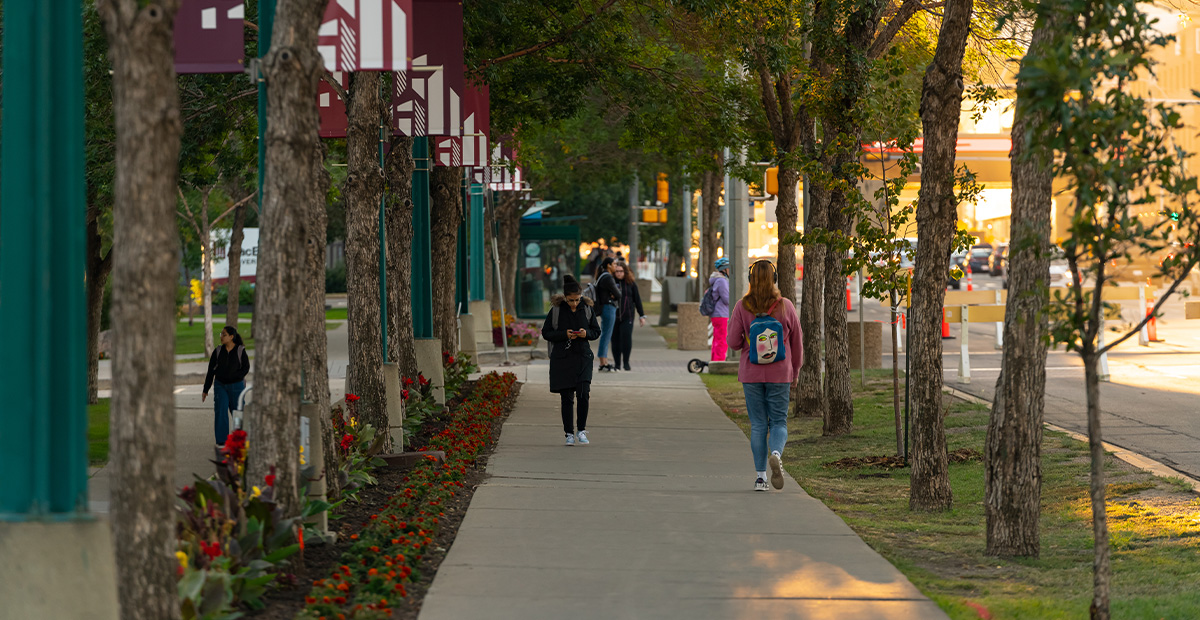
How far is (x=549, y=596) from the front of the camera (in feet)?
19.7

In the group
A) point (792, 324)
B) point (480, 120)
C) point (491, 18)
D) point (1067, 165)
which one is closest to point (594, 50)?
point (491, 18)

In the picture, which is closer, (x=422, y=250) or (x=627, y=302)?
(x=422, y=250)

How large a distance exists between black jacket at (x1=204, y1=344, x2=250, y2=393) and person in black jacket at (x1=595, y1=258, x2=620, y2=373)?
28.5 ft

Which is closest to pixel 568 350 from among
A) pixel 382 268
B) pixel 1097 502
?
pixel 382 268

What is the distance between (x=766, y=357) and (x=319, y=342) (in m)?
3.19

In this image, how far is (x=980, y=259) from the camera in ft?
231

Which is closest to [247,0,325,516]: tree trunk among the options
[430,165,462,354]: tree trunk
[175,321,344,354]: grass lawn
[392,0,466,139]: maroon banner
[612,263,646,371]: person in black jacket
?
[392,0,466,139]: maroon banner

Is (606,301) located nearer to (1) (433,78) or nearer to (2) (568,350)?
(2) (568,350)

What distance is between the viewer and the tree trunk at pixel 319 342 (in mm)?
7453

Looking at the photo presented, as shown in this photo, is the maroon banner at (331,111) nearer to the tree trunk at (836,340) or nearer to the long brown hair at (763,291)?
the long brown hair at (763,291)

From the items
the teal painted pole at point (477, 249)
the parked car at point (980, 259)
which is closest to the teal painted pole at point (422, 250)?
the teal painted pole at point (477, 249)

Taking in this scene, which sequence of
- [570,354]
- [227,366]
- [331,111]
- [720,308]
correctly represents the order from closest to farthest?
[331,111]
[227,366]
[570,354]
[720,308]

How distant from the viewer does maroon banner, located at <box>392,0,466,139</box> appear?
10.6 metres

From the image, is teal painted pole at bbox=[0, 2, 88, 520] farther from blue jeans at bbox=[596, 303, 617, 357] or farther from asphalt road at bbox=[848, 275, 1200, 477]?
blue jeans at bbox=[596, 303, 617, 357]
